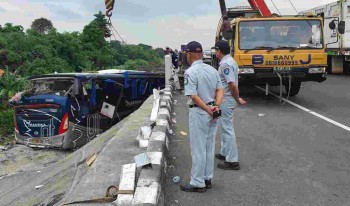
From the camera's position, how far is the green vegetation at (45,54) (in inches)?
858

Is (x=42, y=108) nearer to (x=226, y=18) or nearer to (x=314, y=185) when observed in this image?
(x=226, y=18)

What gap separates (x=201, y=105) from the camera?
4633mm

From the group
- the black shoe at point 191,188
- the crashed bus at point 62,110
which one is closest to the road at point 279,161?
the black shoe at point 191,188

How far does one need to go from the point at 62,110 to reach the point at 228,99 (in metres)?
8.43

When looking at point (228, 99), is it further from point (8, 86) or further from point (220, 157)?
point (8, 86)

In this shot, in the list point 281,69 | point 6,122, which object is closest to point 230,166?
point 281,69

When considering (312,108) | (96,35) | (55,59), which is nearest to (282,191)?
(312,108)

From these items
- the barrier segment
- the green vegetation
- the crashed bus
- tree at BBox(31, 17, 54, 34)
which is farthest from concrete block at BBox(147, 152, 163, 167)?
tree at BBox(31, 17, 54, 34)

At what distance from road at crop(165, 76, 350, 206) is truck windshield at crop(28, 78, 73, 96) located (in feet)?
15.5

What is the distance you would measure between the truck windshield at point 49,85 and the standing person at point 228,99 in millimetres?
8964

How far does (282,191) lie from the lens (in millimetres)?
5082

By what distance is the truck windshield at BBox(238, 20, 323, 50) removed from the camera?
11.3 m

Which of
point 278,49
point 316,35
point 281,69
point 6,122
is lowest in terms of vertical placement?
point 6,122

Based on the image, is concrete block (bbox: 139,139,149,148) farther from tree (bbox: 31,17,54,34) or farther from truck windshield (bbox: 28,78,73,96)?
tree (bbox: 31,17,54,34)
